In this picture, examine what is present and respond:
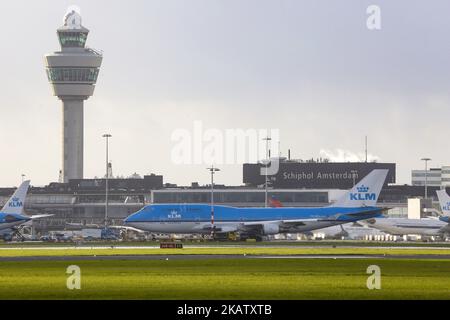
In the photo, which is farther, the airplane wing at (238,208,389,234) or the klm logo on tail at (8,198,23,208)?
the klm logo on tail at (8,198,23,208)

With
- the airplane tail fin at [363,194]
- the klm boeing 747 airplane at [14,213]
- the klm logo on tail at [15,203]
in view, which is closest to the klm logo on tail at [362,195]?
the airplane tail fin at [363,194]

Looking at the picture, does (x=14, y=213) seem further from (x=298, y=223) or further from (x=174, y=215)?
(x=298, y=223)

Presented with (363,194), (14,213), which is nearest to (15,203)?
(14,213)

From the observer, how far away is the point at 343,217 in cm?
17512

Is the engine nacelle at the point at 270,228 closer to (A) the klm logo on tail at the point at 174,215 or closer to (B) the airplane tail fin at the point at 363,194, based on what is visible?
(B) the airplane tail fin at the point at 363,194

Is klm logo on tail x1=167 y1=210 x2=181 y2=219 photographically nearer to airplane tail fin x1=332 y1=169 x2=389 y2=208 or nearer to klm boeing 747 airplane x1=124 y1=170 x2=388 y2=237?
klm boeing 747 airplane x1=124 y1=170 x2=388 y2=237

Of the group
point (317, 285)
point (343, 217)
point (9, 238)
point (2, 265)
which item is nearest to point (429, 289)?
point (317, 285)

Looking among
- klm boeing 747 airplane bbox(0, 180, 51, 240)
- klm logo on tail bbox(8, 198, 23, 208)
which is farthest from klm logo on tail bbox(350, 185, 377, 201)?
klm logo on tail bbox(8, 198, 23, 208)

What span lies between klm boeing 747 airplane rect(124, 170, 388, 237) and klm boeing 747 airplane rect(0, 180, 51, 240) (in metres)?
15.7

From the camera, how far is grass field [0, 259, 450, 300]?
61.0 metres

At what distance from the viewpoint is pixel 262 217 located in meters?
179
